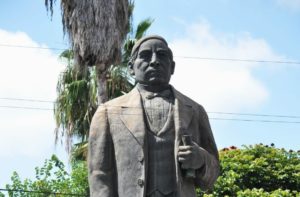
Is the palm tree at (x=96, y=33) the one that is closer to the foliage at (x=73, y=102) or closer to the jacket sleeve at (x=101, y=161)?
the foliage at (x=73, y=102)

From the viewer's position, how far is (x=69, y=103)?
23.1m

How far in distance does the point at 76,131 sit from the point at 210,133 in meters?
14.7

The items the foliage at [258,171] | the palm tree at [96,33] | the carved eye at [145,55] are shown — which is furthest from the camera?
the foliage at [258,171]

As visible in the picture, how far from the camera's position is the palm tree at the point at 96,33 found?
19688mm

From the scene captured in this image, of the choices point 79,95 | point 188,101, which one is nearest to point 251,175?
point 79,95

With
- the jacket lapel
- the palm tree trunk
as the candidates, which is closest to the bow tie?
the jacket lapel

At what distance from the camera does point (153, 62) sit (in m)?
8.67

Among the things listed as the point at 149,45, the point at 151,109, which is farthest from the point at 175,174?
the point at 149,45

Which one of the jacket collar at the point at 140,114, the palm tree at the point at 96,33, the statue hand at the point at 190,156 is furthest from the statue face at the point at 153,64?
the palm tree at the point at 96,33

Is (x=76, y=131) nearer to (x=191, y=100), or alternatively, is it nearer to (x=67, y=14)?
(x=67, y=14)

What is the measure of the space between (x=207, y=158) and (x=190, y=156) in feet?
1.02

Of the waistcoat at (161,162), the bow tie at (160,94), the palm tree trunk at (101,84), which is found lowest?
the waistcoat at (161,162)

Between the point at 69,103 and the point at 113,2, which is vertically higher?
the point at 113,2

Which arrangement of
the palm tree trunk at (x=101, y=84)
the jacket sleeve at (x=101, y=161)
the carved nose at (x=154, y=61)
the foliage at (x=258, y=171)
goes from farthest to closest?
the foliage at (x=258, y=171) → the palm tree trunk at (x=101, y=84) → the carved nose at (x=154, y=61) → the jacket sleeve at (x=101, y=161)
